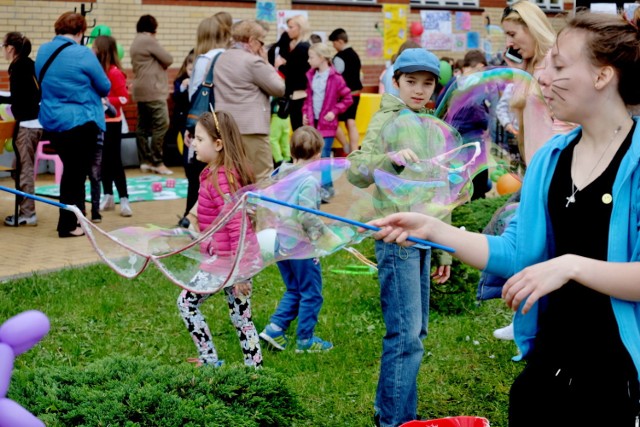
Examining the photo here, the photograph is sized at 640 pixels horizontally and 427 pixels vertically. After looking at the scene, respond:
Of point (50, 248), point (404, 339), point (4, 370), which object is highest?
point (4, 370)

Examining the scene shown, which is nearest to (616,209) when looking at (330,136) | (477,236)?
(477,236)

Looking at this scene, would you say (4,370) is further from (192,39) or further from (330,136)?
(192,39)

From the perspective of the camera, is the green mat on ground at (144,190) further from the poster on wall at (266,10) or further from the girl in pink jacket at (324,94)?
the poster on wall at (266,10)

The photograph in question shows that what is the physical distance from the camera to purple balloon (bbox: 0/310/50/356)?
9.96ft

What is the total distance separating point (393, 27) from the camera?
1928 cm

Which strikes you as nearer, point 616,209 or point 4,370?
point 616,209

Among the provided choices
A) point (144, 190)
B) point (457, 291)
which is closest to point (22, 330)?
point (457, 291)

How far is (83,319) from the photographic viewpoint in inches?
277

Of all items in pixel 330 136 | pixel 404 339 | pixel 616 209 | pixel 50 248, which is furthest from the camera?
pixel 330 136

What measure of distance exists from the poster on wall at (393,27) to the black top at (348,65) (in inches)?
194

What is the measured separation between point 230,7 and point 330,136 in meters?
4.98

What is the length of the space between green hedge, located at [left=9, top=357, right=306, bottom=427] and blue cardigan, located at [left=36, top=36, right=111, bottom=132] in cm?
549

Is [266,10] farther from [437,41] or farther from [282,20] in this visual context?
[437,41]

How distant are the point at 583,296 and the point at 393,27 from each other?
1694 centimetres
